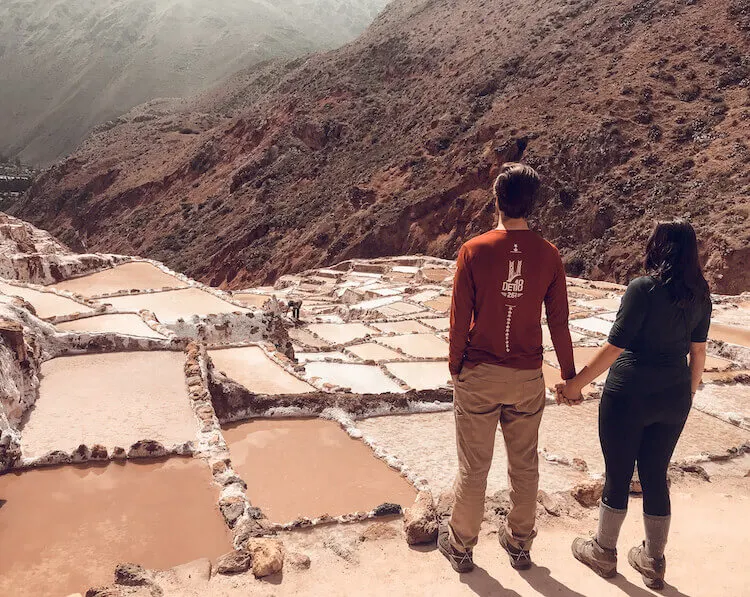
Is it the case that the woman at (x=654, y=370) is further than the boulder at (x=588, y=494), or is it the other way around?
the boulder at (x=588, y=494)

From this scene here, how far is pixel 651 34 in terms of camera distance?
29.8 m

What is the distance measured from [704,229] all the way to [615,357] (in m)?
19.8

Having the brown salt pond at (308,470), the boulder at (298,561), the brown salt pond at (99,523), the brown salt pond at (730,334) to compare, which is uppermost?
the boulder at (298,561)

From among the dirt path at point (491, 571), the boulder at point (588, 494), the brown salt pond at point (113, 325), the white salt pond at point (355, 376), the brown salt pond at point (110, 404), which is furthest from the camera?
the white salt pond at point (355, 376)

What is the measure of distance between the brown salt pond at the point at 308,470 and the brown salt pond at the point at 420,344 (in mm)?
4724

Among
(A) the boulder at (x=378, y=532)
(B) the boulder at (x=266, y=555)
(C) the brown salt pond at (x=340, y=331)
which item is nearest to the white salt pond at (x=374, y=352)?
(C) the brown salt pond at (x=340, y=331)

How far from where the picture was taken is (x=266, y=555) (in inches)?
124

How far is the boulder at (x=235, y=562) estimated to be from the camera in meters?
3.12

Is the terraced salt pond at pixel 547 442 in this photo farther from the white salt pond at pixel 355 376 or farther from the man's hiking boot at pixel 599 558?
the man's hiking boot at pixel 599 558

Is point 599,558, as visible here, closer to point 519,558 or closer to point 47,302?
point 519,558

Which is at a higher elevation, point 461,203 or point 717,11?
point 717,11

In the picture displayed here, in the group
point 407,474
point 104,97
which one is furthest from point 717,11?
point 104,97

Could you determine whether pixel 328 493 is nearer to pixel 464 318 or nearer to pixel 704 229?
pixel 464 318

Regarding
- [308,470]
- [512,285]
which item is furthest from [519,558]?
[308,470]
